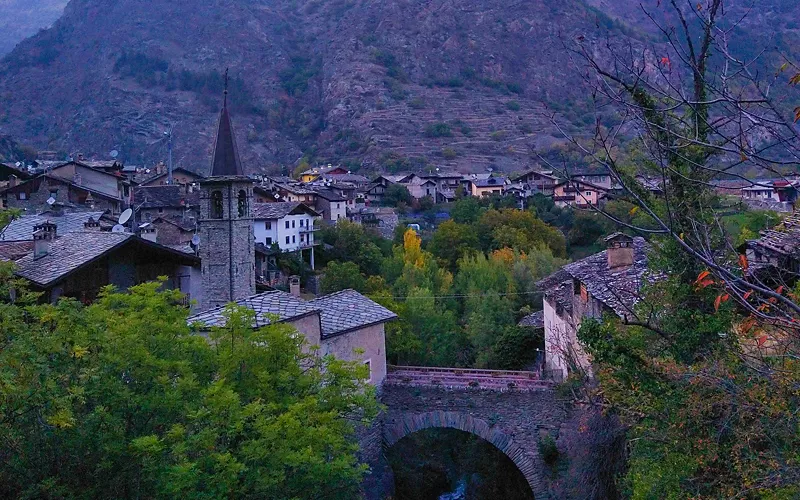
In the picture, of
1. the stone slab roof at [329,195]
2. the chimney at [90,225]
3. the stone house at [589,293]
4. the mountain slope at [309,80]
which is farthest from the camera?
the mountain slope at [309,80]

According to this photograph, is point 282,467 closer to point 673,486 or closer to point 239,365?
point 239,365

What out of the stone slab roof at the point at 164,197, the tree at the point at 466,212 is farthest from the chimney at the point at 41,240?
the tree at the point at 466,212

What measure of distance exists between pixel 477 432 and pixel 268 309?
541 centimetres

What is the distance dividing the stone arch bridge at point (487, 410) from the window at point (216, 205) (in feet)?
25.1

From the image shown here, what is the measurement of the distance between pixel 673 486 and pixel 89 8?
529ft

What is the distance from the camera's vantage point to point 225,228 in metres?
22.4

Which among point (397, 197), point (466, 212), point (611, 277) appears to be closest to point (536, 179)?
point (397, 197)

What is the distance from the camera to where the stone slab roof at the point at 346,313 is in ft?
54.0

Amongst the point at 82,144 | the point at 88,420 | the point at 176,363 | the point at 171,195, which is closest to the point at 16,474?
the point at 88,420

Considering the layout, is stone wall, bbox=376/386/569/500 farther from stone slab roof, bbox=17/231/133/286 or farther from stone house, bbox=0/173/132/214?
stone house, bbox=0/173/132/214

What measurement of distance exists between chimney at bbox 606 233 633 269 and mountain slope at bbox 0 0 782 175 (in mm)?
72003

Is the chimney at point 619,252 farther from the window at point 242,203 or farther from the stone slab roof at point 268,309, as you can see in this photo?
the window at point 242,203

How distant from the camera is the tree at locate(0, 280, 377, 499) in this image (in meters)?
8.79

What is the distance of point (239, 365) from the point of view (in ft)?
37.8
